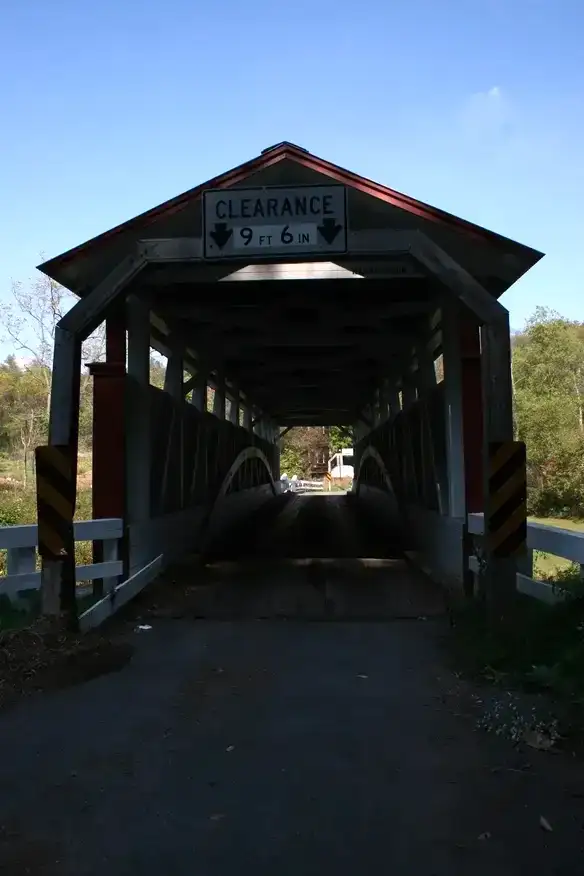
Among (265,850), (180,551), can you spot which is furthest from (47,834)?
(180,551)

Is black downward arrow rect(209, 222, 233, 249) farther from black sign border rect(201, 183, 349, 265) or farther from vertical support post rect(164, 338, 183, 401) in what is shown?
vertical support post rect(164, 338, 183, 401)

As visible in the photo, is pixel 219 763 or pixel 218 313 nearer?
pixel 219 763

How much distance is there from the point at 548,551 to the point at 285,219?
3.62 m

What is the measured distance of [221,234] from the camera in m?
7.49

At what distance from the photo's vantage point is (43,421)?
43.3 m

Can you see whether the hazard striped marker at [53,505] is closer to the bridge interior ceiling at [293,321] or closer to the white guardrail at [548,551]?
the bridge interior ceiling at [293,321]

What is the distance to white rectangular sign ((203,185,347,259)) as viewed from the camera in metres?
7.38

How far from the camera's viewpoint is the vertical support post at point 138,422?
31.2 ft

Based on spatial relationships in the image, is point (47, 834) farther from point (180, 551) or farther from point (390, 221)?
point (180, 551)

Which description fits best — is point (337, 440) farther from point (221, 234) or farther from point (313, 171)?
point (221, 234)

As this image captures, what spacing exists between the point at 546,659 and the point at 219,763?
94.4 inches

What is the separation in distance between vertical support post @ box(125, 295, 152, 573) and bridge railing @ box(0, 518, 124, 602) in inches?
26.0

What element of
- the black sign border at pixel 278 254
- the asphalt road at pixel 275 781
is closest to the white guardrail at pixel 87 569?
the asphalt road at pixel 275 781

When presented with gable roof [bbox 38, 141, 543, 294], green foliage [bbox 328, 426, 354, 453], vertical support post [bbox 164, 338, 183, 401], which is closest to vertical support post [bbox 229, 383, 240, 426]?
vertical support post [bbox 164, 338, 183, 401]
